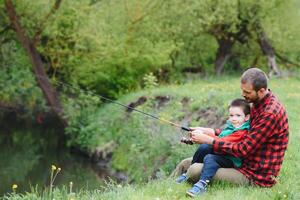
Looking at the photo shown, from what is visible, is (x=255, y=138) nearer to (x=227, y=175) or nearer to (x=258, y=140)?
(x=258, y=140)

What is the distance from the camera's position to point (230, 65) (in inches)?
1094

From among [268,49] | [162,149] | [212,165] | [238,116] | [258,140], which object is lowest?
[162,149]

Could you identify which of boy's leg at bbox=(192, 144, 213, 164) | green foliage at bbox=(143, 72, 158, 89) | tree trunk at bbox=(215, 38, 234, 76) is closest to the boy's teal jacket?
boy's leg at bbox=(192, 144, 213, 164)

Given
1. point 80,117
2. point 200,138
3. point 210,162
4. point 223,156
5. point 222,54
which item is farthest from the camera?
point 222,54

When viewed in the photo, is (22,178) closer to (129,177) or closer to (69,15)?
(129,177)

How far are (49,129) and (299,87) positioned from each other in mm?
9688

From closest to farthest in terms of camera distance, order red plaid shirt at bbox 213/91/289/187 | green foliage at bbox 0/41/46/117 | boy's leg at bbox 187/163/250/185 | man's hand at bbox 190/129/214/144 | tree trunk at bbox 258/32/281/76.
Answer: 1. red plaid shirt at bbox 213/91/289/187
2. man's hand at bbox 190/129/214/144
3. boy's leg at bbox 187/163/250/185
4. green foliage at bbox 0/41/46/117
5. tree trunk at bbox 258/32/281/76

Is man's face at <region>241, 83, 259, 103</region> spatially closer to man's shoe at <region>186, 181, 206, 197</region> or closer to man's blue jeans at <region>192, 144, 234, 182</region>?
man's blue jeans at <region>192, 144, 234, 182</region>

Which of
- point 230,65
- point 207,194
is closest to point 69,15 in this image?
point 230,65

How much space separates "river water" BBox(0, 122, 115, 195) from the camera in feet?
44.4

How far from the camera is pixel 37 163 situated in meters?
16.0

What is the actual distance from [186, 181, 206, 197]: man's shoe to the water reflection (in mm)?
6332

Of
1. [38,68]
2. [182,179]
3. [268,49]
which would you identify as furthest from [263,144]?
[268,49]

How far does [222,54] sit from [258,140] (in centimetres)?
2075
